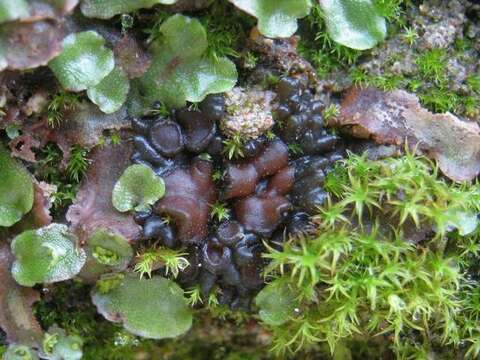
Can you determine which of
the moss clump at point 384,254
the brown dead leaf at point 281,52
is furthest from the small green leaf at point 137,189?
the brown dead leaf at point 281,52

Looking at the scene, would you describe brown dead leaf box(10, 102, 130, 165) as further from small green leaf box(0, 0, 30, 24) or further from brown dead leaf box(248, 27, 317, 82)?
brown dead leaf box(248, 27, 317, 82)

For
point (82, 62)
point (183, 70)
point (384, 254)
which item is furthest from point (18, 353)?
point (384, 254)

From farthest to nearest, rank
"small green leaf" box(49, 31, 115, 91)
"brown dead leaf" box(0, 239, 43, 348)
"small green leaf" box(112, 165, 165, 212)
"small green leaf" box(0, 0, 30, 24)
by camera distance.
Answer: "brown dead leaf" box(0, 239, 43, 348) < "small green leaf" box(112, 165, 165, 212) < "small green leaf" box(49, 31, 115, 91) < "small green leaf" box(0, 0, 30, 24)

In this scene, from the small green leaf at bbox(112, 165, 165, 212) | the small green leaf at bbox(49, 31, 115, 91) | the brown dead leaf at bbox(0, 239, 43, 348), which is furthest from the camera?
the brown dead leaf at bbox(0, 239, 43, 348)

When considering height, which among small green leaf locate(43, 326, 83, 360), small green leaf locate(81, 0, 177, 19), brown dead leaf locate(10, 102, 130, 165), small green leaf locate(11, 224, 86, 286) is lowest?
small green leaf locate(43, 326, 83, 360)

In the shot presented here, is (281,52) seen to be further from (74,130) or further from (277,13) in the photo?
(74,130)

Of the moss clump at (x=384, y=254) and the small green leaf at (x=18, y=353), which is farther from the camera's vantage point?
the small green leaf at (x=18, y=353)

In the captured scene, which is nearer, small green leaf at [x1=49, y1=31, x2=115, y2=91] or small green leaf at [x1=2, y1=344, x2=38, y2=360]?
small green leaf at [x1=49, y1=31, x2=115, y2=91]

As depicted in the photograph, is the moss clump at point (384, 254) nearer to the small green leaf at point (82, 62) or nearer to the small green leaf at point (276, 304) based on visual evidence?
the small green leaf at point (276, 304)

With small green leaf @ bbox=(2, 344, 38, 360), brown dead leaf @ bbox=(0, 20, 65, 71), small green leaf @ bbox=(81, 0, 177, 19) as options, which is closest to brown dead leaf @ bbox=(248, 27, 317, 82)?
small green leaf @ bbox=(81, 0, 177, 19)
